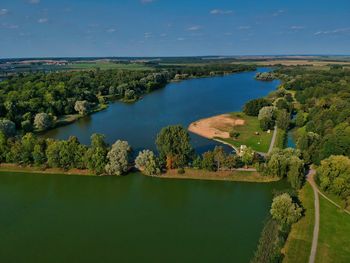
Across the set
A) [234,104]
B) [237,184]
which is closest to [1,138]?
[237,184]

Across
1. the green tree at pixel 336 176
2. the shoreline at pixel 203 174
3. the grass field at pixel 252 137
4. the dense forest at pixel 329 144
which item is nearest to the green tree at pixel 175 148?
the shoreline at pixel 203 174

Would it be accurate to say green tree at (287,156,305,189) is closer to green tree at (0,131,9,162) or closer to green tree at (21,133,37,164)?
green tree at (21,133,37,164)

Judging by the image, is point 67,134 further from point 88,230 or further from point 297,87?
point 297,87

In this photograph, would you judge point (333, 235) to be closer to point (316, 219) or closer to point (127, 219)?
point (316, 219)

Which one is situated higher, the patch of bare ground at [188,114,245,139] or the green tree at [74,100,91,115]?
the green tree at [74,100,91,115]

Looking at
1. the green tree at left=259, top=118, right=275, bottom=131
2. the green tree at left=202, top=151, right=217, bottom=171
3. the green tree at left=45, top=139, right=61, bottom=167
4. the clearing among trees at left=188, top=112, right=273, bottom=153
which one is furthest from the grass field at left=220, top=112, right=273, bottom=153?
the green tree at left=45, top=139, right=61, bottom=167
